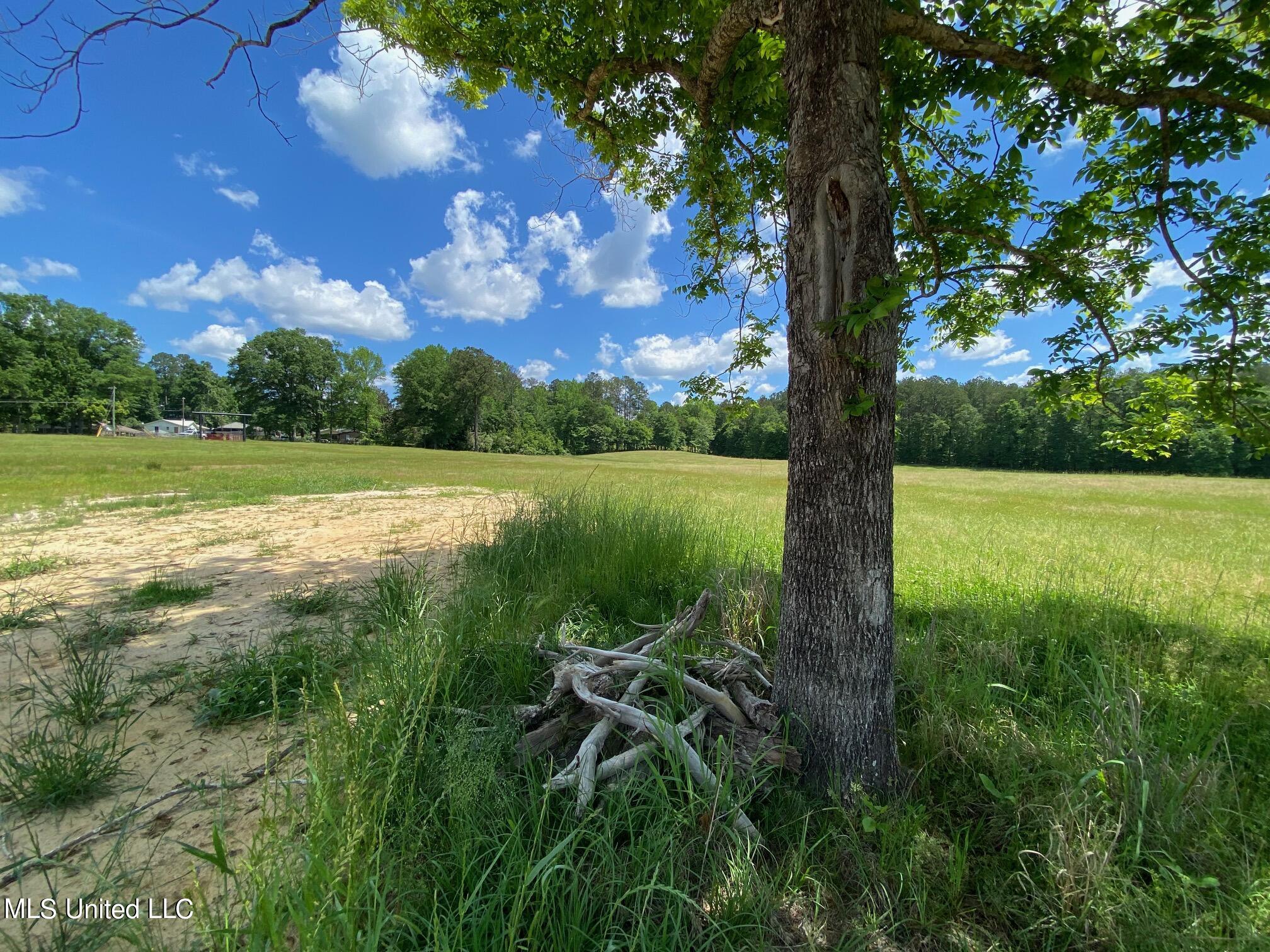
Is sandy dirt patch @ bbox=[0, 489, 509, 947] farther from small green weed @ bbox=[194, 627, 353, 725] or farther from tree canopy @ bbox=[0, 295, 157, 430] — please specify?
tree canopy @ bbox=[0, 295, 157, 430]

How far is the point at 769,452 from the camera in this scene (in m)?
70.5

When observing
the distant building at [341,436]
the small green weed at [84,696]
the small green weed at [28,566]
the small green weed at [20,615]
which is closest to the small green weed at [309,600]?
the small green weed at [84,696]

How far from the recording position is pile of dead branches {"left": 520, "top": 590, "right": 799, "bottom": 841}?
6.59 feet

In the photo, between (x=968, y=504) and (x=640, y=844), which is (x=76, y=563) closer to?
(x=640, y=844)

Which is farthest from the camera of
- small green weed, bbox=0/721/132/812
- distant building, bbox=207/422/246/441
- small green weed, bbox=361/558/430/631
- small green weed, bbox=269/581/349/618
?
distant building, bbox=207/422/246/441

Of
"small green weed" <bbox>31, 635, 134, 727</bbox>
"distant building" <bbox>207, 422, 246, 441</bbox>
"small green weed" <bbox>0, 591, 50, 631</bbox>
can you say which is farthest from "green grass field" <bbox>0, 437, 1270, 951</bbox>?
"distant building" <bbox>207, 422, 246, 441</bbox>

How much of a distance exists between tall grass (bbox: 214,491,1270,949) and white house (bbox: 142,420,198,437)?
4248 inches

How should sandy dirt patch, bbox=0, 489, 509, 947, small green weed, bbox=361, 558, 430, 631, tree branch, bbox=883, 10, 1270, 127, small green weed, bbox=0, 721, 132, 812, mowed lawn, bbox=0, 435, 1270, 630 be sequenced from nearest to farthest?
sandy dirt patch, bbox=0, 489, 509, 947, small green weed, bbox=0, 721, 132, 812, tree branch, bbox=883, 10, 1270, 127, small green weed, bbox=361, 558, 430, 631, mowed lawn, bbox=0, 435, 1270, 630

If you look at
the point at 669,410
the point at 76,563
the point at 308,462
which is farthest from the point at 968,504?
the point at 669,410

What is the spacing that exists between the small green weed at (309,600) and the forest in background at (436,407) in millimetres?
46507

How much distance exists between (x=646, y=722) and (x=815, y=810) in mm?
838

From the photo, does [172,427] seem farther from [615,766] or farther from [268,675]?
[615,766]

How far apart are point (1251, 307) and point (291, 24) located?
7.20m

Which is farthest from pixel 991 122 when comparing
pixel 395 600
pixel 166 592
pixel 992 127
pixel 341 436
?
pixel 341 436
